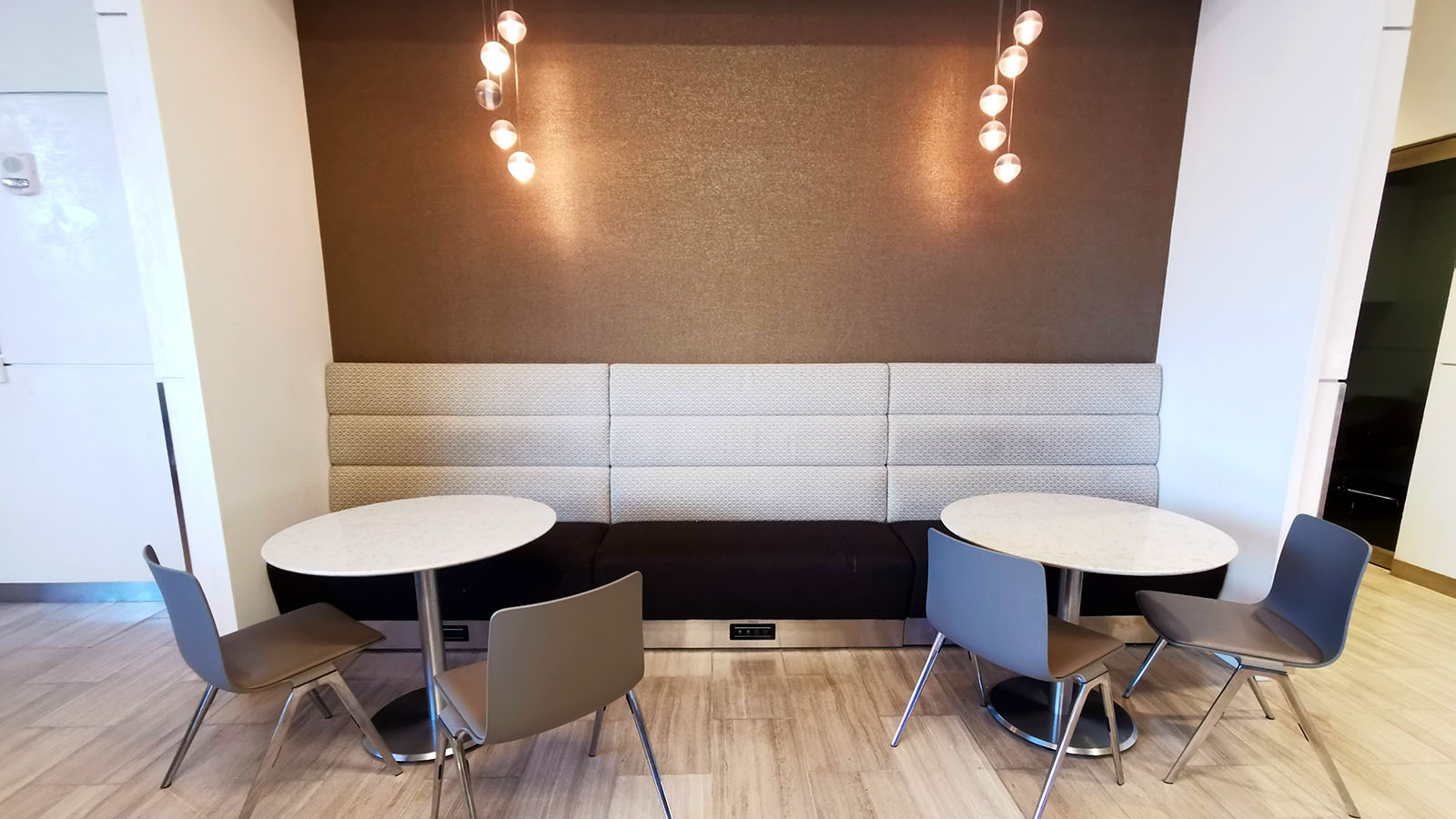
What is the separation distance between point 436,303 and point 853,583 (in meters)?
2.26

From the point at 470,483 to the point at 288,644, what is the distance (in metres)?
1.04

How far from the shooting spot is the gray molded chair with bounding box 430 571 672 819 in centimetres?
124

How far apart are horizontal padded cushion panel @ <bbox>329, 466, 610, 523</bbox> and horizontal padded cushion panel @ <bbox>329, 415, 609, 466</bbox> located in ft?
0.12

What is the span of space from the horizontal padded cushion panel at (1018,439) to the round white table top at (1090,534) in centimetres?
51

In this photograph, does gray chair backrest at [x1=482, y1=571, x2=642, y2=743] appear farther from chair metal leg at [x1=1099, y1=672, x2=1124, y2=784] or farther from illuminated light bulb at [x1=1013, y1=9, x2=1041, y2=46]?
illuminated light bulb at [x1=1013, y1=9, x2=1041, y2=46]

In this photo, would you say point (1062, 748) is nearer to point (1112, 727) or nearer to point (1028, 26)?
point (1112, 727)

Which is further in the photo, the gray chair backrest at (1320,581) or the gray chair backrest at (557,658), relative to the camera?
the gray chair backrest at (1320,581)

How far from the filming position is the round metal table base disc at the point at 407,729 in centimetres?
186

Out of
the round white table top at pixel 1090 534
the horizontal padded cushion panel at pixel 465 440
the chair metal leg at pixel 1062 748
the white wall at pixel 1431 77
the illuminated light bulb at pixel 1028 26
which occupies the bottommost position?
the chair metal leg at pixel 1062 748

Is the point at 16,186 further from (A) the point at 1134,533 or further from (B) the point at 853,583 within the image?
(A) the point at 1134,533

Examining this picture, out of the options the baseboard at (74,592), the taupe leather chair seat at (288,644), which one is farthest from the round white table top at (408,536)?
the baseboard at (74,592)

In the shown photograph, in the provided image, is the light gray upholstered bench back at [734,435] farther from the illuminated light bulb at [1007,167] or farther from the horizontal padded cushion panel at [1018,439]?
the illuminated light bulb at [1007,167]

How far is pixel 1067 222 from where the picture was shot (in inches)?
109

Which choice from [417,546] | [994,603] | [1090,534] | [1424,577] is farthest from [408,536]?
[1424,577]
